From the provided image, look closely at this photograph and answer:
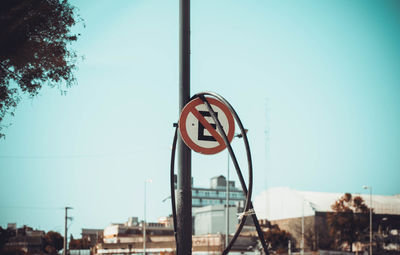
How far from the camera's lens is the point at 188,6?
5215 millimetres

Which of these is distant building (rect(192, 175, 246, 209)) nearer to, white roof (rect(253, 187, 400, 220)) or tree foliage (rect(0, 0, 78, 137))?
white roof (rect(253, 187, 400, 220))

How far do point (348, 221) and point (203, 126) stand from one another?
7067 cm

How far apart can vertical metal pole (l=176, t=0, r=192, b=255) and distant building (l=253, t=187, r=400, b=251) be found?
7546 centimetres

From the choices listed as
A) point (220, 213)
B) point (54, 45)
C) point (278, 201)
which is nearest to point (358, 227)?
point (278, 201)

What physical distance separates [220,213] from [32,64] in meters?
89.8

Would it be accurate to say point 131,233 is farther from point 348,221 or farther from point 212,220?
point 348,221

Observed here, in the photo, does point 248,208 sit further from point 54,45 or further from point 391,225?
point 391,225

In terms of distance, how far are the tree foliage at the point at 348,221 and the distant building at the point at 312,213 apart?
4765mm

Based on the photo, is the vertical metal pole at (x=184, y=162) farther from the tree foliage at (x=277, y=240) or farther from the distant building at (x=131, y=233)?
the distant building at (x=131, y=233)

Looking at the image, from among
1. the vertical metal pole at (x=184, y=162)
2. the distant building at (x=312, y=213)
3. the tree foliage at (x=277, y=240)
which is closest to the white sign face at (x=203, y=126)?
the vertical metal pole at (x=184, y=162)

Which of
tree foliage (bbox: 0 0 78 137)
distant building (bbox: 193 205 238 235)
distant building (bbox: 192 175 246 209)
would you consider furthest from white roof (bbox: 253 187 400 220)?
tree foliage (bbox: 0 0 78 137)

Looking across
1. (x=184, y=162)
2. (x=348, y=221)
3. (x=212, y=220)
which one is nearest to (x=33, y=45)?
(x=184, y=162)

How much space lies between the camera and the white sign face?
481 cm

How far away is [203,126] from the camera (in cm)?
486
